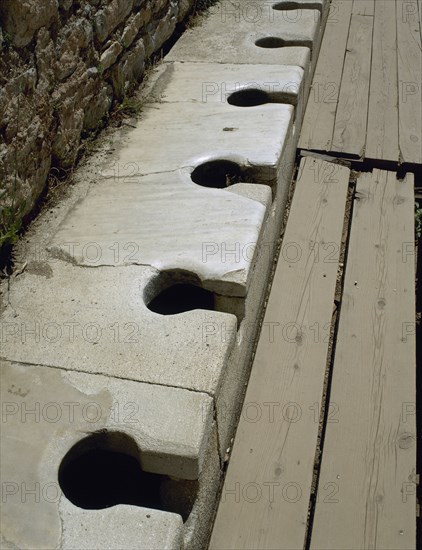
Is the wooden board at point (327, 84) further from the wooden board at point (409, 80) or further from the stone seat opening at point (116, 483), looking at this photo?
the stone seat opening at point (116, 483)

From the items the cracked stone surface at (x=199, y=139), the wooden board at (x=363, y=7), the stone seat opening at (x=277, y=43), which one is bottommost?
the cracked stone surface at (x=199, y=139)

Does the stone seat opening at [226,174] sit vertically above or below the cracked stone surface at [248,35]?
below

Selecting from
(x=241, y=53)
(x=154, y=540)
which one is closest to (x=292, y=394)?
(x=154, y=540)

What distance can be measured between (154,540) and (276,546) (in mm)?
559

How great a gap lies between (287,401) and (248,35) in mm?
2982

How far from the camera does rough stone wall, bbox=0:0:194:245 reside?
98.3 inches

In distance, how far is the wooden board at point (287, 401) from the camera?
2143mm

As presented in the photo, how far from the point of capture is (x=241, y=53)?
13.9 ft

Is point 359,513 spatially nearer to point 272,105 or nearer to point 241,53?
point 272,105

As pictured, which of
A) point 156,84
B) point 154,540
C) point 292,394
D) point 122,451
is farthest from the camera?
point 156,84

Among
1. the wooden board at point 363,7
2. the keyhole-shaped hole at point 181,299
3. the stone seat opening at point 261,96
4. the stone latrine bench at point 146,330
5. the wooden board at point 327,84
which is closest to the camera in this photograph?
the stone latrine bench at point 146,330

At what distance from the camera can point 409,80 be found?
4633mm

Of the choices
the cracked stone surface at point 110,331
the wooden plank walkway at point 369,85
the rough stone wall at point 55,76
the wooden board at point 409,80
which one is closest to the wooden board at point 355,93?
the wooden plank walkway at point 369,85

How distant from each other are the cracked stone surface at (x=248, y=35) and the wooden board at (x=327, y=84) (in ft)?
0.95
